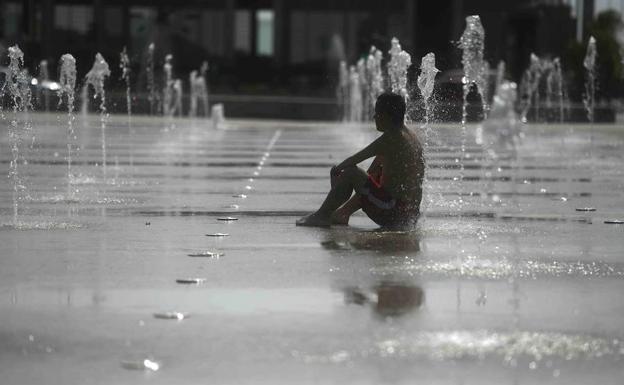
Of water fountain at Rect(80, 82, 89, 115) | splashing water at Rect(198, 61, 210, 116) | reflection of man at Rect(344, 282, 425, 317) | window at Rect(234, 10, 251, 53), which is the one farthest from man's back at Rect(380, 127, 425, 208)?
window at Rect(234, 10, 251, 53)

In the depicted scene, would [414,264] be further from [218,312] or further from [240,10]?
[240,10]

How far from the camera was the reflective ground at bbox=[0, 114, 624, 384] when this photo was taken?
6.31m

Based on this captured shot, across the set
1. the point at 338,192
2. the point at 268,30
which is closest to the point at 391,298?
the point at 338,192

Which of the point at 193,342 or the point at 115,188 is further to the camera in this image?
the point at 115,188

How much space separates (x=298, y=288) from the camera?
8414 millimetres

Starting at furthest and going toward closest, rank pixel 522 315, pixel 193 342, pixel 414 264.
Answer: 1. pixel 414 264
2. pixel 522 315
3. pixel 193 342

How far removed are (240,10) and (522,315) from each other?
6013 cm

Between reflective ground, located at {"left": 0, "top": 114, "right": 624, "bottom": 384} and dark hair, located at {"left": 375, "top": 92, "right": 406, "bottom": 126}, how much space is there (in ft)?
2.95

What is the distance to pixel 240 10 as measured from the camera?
6688 centimetres

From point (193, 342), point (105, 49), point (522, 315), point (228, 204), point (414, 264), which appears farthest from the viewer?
point (105, 49)

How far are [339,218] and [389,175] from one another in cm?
62

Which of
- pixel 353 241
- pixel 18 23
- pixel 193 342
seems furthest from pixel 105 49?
pixel 193 342

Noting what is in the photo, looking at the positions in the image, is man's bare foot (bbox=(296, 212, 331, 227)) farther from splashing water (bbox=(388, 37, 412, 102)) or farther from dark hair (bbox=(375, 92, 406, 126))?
splashing water (bbox=(388, 37, 412, 102))

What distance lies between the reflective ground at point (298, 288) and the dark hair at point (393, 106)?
899 millimetres
